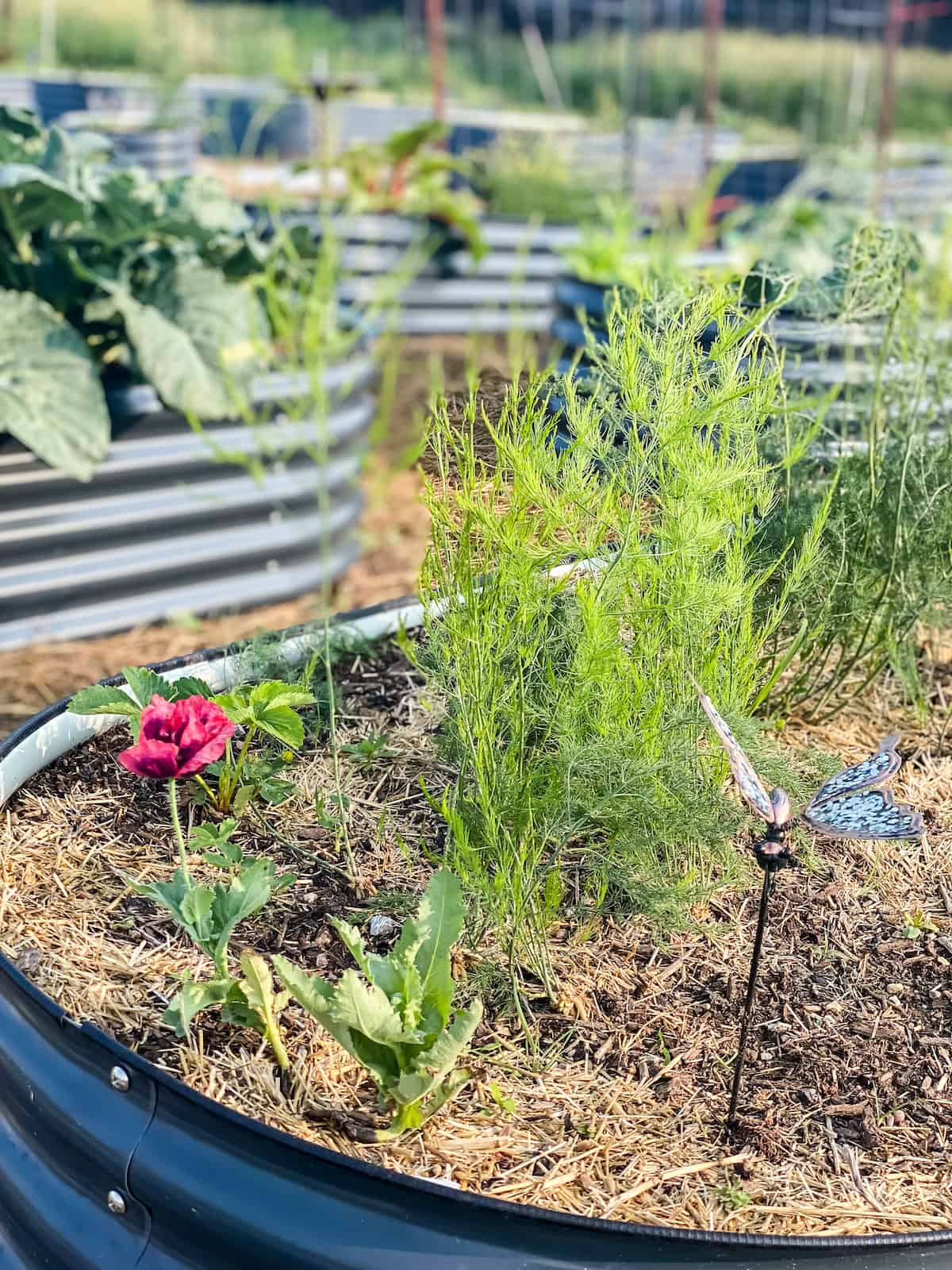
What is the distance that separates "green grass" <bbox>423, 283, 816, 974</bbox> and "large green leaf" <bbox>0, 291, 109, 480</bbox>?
161cm

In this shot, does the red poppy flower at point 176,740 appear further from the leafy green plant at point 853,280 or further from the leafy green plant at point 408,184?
the leafy green plant at point 408,184

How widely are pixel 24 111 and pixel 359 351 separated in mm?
1357

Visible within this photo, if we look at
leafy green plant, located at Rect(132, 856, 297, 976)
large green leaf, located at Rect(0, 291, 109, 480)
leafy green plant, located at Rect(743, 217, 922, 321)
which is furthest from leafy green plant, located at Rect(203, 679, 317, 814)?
large green leaf, located at Rect(0, 291, 109, 480)

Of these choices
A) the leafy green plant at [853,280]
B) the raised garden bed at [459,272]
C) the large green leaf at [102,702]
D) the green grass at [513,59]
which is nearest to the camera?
the large green leaf at [102,702]

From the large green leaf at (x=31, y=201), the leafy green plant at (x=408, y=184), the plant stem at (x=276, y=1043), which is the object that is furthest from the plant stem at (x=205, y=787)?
the leafy green plant at (x=408, y=184)

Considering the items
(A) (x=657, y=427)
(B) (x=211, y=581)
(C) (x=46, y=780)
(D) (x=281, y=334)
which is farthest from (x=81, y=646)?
(A) (x=657, y=427)

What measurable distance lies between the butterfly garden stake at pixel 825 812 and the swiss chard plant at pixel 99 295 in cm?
209

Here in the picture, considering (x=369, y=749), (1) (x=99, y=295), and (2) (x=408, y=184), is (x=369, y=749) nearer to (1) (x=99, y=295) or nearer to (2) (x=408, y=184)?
(1) (x=99, y=295)

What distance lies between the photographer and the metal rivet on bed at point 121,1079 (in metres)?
1.24

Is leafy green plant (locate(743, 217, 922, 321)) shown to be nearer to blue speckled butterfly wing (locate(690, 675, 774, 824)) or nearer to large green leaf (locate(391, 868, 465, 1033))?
blue speckled butterfly wing (locate(690, 675, 774, 824))

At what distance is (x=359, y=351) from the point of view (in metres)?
4.53

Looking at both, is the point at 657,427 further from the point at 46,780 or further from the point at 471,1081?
the point at 46,780

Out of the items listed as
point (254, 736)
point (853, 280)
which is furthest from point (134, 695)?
point (853, 280)

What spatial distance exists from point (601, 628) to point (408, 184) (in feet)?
15.6
